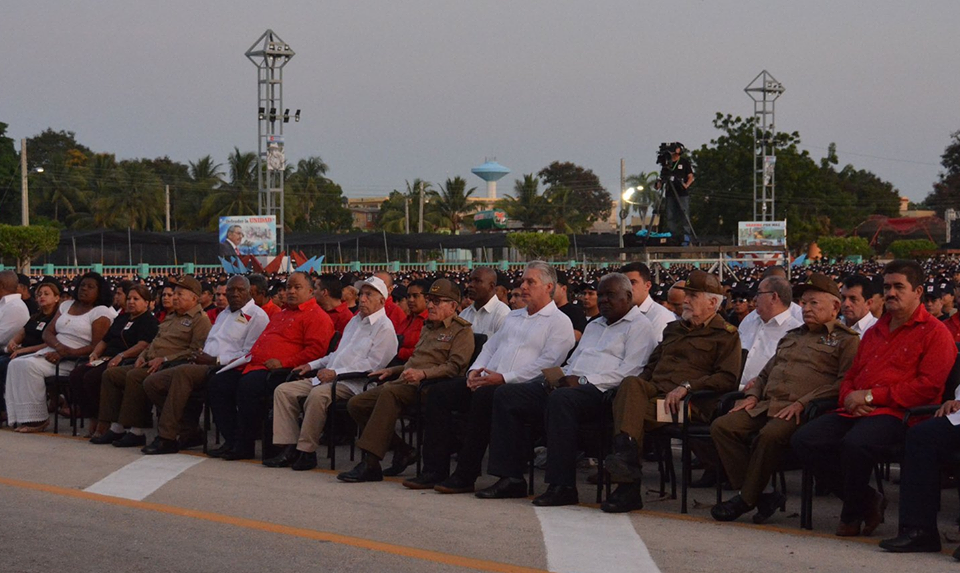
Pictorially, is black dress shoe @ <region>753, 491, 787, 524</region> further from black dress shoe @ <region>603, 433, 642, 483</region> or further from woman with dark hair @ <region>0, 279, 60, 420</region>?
woman with dark hair @ <region>0, 279, 60, 420</region>

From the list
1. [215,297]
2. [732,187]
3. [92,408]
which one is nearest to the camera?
[92,408]

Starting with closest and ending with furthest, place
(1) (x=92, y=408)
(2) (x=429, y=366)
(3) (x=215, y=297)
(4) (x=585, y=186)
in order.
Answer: (2) (x=429, y=366) → (1) (x=92, y=408) → (3) (x=215, y=297) → (4) (x=585, y=186)

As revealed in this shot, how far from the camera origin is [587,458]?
32.5 feet

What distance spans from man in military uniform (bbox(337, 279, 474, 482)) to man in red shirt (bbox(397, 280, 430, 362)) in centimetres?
51

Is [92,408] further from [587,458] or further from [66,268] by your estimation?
[66,268]

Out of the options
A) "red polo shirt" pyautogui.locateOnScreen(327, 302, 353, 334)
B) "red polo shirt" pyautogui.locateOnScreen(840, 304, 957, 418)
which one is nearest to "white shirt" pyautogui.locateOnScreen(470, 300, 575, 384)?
"red polo shirt" pyautogui.locateOnScreen(840, 304, 957, 418)

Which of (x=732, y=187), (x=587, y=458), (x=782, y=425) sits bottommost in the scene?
(x=587, y=458)

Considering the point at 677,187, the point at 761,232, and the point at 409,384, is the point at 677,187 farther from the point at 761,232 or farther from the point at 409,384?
the point at 409,384

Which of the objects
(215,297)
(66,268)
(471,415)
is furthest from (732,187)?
(471,415)

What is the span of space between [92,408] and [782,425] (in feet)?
24.0

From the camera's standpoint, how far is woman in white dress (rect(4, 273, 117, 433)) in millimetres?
12133

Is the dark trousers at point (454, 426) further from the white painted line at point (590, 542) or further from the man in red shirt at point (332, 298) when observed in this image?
the man in red shirt at point (332, 298)

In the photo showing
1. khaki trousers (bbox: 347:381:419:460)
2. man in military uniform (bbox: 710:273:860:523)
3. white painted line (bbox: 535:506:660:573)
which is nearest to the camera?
white painted line (bbox: 535:506:660:573)

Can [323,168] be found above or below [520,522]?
above
